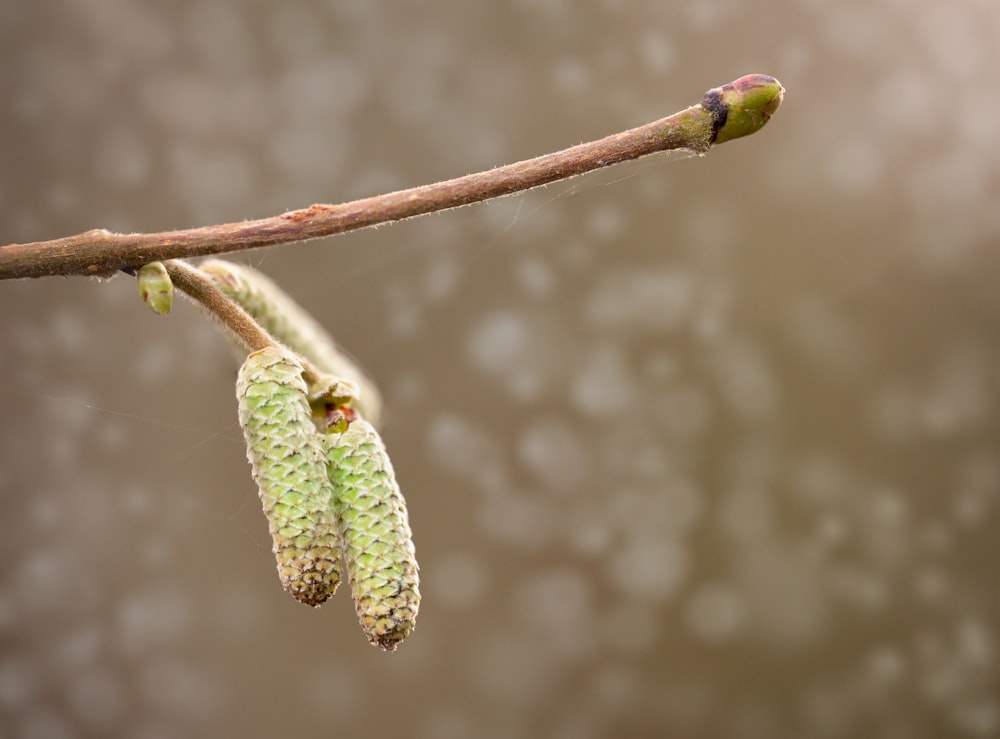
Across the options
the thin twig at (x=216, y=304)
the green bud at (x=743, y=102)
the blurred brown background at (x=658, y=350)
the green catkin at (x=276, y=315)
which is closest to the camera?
the green bud at (x=743, y=102)

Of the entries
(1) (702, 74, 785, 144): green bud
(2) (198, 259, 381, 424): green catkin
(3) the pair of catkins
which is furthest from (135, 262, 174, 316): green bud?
(1) (702, 74, 785, 144): green bud

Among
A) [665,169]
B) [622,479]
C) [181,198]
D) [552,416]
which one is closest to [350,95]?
[181,198]

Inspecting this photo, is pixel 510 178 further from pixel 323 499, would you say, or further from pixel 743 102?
pixel 323 499

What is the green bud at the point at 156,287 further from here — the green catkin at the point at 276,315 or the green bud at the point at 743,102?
the green bud at the point at 743,102

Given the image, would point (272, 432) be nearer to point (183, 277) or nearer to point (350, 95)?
point (183, 277)

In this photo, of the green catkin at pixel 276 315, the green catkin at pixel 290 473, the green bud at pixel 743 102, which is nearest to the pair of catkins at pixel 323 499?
the green catkin at pixel 290 473

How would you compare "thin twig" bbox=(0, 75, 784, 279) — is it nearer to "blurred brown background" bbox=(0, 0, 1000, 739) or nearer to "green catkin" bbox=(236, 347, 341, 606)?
"green catkin" bbox=(236, 347, 341, 606)
